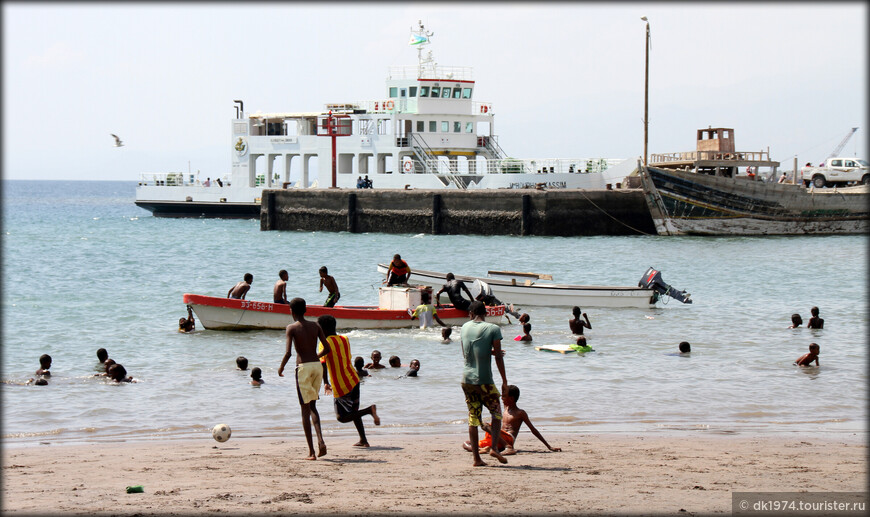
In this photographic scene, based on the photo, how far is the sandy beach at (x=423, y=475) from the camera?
7254mm

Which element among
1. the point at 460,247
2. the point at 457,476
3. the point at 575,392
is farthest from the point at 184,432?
the point at 460,247

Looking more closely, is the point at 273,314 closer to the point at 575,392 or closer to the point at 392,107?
the point at 575,392

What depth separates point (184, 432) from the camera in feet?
37.2

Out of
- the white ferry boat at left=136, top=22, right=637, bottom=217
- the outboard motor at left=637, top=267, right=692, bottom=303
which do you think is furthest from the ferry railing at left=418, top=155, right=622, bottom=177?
the outboard motor at left=637, top=267, right=692, bottom=303

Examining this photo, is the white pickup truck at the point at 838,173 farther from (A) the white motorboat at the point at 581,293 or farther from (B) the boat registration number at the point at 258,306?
(B) the boat registration number at the point at 258,306

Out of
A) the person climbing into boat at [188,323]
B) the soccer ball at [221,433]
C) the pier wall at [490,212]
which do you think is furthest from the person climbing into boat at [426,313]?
the pier wall at [490,212]

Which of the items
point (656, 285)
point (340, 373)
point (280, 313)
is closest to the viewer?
point (340, 373)

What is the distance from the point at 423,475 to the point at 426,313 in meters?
10.6

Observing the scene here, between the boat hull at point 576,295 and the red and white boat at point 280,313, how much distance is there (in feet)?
11.3

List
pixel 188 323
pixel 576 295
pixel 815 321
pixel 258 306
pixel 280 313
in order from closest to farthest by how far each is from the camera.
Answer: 1. pixel 258 306
2. pixel 280 313
3. pixel 188 323
4. pixel 815 321
5. pixel 576 295

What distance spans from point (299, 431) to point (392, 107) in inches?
1556

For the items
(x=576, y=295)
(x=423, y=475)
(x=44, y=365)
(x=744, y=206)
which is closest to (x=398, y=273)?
(x=576, y=295)

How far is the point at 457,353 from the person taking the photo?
16.8 m

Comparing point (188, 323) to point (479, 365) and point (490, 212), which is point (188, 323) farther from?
point (490, 212)
